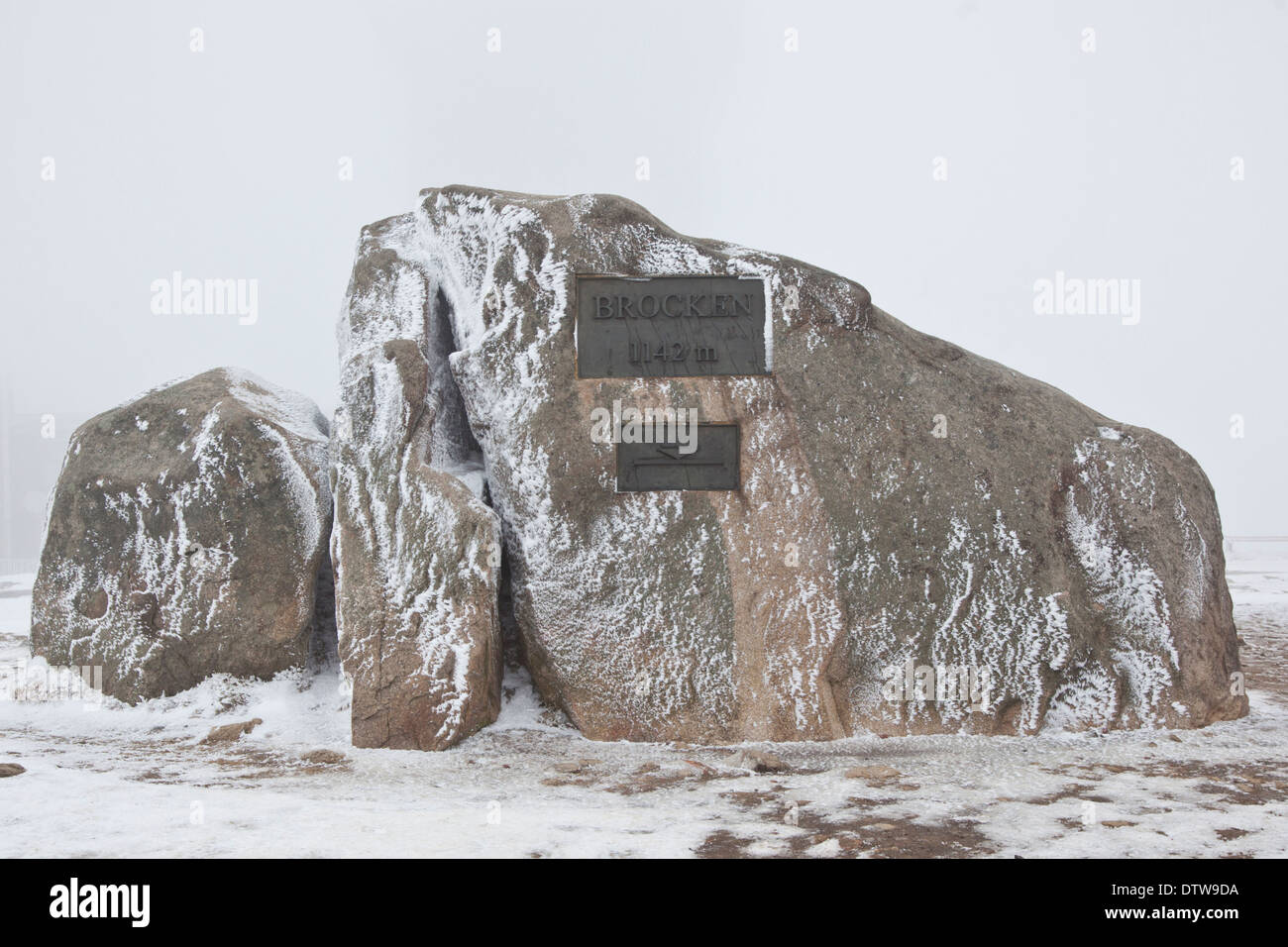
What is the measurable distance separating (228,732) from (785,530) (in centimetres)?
349

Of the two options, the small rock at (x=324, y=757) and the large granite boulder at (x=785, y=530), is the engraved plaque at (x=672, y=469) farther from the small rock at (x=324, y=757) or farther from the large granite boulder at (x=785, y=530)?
the small rock at (x=324, y=757)

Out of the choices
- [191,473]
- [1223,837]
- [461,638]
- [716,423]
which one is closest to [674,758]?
[461,638]

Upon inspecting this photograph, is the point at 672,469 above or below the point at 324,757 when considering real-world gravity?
above

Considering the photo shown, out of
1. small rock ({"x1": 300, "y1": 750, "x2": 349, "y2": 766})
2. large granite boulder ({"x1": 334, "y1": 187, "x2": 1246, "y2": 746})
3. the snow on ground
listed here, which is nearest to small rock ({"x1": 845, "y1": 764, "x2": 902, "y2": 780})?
the snow on ground

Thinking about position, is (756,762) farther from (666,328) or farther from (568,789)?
(666,328)

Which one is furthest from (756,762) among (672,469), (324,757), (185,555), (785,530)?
(185,555)

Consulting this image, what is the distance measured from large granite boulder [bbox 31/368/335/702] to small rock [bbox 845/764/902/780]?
11.9ft

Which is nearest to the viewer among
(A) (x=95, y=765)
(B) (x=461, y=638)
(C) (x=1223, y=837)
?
(C) (x=1223, y=837)

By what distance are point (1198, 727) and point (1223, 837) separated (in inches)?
90.2

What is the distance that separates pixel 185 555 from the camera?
686cm

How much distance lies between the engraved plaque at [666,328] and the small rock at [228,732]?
9.57 feet

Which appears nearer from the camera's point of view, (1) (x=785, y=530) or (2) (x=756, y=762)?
(2) (x=756, y=762)

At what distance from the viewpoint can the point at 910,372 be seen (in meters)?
6.78

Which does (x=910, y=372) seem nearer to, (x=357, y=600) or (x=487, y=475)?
(x=487, y=475)
